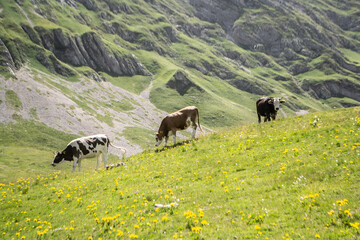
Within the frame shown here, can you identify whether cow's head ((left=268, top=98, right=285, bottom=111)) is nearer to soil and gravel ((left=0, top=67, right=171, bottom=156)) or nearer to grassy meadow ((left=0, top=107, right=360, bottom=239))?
grassy meadow ((left=0, top=107, right=360, bottom=239))

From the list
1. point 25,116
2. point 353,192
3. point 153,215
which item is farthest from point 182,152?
point 25,116

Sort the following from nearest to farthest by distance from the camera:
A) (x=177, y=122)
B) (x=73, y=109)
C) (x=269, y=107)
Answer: (x=177, y=122) → (x=269, y=107) → (x=73, y=109)

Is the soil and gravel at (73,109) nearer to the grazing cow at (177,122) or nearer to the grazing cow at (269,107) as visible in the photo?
the grazing cow at (177,122)

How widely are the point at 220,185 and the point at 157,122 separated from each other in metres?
161

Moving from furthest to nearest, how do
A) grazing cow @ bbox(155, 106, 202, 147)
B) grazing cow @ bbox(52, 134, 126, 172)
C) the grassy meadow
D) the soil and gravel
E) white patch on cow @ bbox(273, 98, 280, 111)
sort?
the soil and gravel
white patch on cow @ bbox(273, 98, 280, 111)
grazing cow @ bbox(52, 134, 126, 172)
grazing cow @ bbox(155, 106, 202, 147)
the grassy meadow

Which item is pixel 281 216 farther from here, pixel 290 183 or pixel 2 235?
pixel 2 235

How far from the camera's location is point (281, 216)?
795cm

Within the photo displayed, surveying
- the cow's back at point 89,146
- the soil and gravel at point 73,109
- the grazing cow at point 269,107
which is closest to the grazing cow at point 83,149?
the cow's back at point 89,146

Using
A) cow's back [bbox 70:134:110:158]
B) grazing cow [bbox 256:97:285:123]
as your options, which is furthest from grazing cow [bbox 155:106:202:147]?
grazing cow [bbox 256:97:285:123]

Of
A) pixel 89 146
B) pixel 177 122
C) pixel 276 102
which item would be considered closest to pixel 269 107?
pixel 276 102

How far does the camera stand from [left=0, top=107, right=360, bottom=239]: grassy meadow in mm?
7656

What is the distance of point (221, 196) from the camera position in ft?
34.4

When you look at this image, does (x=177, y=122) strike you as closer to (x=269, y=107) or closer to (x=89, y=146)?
(x=89, y=146)

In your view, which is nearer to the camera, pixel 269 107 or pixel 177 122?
pixel 177 122
